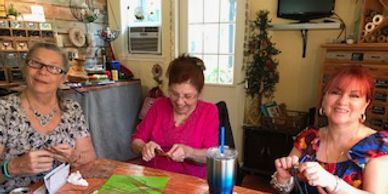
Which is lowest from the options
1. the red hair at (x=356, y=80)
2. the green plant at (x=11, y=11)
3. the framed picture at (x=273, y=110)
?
the framed picture at (x=273, y=110)

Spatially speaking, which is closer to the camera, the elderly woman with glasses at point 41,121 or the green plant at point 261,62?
the elderly woman with glasses at point 41,121

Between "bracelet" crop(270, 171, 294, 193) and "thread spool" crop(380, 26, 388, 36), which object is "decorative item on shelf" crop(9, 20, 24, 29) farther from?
"thread spool" crop(380, 26, 388, 36)

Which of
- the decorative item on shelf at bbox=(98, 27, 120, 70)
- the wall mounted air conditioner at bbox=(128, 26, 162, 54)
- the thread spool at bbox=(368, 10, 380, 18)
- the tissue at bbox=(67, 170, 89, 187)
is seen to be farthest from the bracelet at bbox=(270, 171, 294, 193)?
the decorative item on shelf at bbox=(98, 27, 120, 70)

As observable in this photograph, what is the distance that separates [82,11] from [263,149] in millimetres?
2555

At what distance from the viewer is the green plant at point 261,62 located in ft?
9.41

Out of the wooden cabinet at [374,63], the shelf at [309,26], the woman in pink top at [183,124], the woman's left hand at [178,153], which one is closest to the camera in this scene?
the woman's left hand at [178,153]

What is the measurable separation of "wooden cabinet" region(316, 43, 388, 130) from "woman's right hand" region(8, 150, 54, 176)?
183cm

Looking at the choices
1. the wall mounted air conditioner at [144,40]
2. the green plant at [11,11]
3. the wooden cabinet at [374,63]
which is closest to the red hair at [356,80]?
the wooden cabinet at [374,63]

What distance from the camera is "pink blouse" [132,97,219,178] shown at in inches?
62.9

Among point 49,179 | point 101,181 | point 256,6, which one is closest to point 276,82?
point 256,6

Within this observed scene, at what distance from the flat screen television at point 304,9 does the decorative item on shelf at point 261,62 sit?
0.17 metres

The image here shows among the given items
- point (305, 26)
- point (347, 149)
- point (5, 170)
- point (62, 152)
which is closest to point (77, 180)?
point (62, 152)

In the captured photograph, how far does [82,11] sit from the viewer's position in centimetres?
349

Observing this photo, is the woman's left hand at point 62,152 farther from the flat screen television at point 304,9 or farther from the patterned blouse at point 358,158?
the flat screen television at point 304,9
